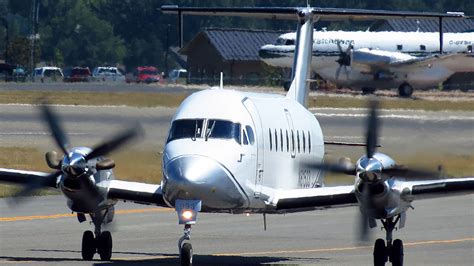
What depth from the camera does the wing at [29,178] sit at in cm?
2091

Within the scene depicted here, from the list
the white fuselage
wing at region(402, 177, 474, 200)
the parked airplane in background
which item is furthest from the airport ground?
the white fuselage

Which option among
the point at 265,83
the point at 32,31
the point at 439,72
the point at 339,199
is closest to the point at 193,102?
the point at 339,199

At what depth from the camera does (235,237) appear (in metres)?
25.3

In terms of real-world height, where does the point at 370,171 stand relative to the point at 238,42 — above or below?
below

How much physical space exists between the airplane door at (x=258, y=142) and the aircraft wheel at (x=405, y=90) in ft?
225

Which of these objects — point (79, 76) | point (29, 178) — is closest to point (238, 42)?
point (79, 76)

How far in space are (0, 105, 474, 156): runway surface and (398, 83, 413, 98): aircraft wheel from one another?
22801 millimetres

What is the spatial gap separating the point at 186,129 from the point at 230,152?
2.66ft

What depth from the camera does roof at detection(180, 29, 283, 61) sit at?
119m

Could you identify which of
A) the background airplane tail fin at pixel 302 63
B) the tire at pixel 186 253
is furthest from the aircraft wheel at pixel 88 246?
the background airplane tail fin at pixel 302 63

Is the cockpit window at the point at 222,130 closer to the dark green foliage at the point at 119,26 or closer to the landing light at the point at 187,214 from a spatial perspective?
the landing light at the point at 187,214

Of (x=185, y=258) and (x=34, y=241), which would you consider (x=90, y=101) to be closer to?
(x=34, y=241)

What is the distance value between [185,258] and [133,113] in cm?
3806

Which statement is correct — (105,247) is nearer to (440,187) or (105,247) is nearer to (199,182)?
(199,182)
